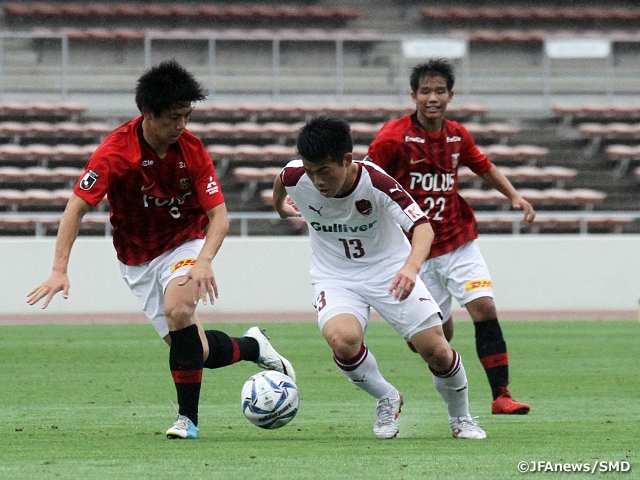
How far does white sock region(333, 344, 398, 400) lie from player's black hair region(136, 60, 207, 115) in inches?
63.5

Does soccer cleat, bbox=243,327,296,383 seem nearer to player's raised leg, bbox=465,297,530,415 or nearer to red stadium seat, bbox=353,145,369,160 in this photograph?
player's raised leg, bbox=465,297,530,415

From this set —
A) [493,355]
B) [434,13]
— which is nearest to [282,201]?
[493,355]

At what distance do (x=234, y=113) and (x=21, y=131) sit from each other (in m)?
4.25

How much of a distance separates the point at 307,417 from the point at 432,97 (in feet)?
7.51

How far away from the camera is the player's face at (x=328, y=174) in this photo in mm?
5621

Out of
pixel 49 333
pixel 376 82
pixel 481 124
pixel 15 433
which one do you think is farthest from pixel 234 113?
pixel 15 433

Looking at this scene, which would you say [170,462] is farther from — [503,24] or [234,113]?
[503,24]

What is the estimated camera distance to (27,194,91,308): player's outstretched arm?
5.30 m

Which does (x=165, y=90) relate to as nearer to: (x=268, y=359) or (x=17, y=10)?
(x=268, y=359)

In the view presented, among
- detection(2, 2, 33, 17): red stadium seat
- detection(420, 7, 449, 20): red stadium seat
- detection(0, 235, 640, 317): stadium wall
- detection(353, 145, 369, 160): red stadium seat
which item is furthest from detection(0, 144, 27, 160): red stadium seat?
detection(420, 7, 449, 20): red stadium seat

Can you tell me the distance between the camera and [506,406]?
706 cm

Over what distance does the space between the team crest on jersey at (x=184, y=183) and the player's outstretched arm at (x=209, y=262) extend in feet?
0.84

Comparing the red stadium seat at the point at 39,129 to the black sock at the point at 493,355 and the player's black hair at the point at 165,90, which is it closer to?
the black sock at the point at 493,355

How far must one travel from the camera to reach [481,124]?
23.2 meters
